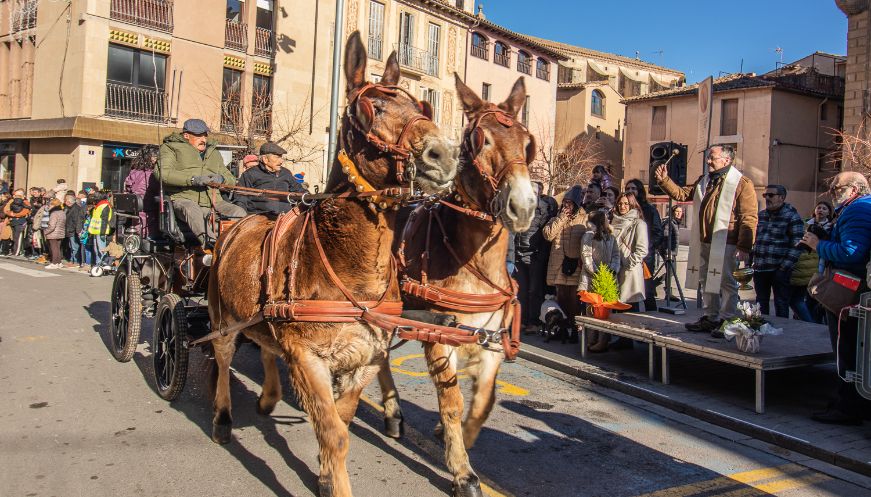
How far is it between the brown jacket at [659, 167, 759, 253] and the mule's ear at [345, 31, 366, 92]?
4.68 m

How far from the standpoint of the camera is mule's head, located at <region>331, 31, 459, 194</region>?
3.51 m

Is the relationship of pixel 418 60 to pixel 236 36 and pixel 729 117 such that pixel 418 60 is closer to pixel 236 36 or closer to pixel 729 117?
pixel 236 36

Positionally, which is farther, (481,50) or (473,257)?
(481,50)

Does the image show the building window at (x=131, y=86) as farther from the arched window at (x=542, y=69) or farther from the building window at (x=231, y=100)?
the arched window at (x=542, y=69)

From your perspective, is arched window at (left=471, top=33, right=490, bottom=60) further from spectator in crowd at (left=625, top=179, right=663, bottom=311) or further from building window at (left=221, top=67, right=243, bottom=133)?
spectator in crowd at (left=625, top=179, right=663, bottom=311)

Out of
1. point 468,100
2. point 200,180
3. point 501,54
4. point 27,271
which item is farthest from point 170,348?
point 501,54

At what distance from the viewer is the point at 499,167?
4715mm

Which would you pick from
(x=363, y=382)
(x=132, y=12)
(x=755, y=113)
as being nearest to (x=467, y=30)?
(x=755, y=113)

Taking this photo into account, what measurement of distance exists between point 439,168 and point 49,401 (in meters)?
4.87

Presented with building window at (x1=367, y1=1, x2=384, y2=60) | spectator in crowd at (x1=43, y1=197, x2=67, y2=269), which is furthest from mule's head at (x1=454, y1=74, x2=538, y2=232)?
building window at (x1=367, y1=1, x2=384, y2=60)

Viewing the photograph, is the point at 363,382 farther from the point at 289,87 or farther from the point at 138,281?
the point at 289,87

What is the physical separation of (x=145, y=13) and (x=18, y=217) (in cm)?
1015

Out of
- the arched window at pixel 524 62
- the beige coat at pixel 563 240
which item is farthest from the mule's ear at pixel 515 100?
the arched window at pixel 524 62

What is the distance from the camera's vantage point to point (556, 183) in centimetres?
4222
